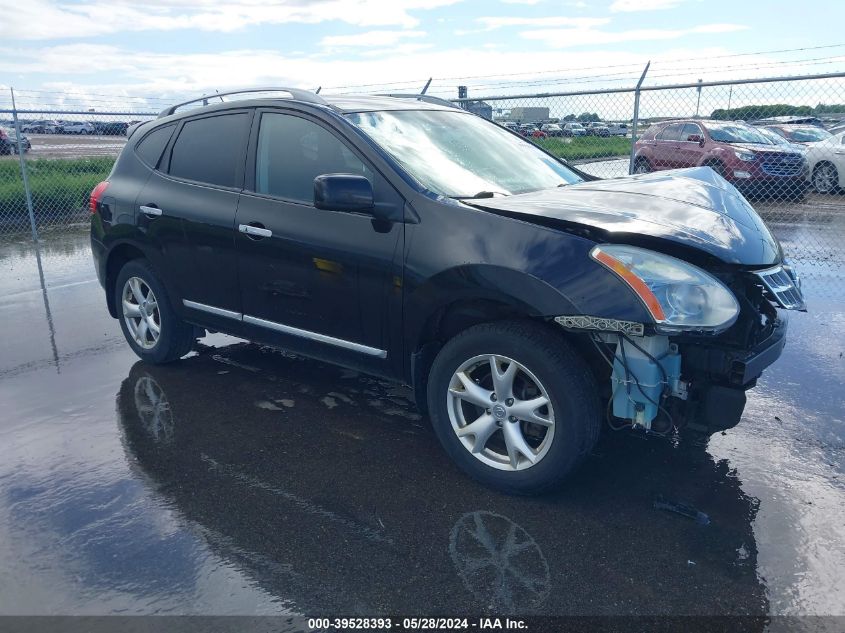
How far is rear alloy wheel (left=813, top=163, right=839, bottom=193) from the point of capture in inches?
577

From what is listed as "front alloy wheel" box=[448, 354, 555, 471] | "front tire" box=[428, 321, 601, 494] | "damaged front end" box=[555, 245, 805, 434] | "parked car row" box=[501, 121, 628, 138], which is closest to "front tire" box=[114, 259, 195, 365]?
"front tire" box=[428, 321, 601, 494]

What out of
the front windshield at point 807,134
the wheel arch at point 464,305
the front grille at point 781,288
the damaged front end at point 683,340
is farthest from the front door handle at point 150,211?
the front windshield at point 807,134

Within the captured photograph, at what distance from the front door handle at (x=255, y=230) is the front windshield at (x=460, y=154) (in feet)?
2.64

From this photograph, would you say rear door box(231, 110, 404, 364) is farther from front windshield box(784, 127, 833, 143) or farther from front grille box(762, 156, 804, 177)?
front windshield box(784, 127, 833, 143)

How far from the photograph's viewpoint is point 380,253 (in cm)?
369

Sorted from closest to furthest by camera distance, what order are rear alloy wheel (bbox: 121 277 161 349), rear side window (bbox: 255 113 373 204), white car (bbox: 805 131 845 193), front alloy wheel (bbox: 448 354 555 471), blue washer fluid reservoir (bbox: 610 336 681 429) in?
1. blue washer fluid reservoir (bbox: 610 336 681 429)
2. front alloy wheel (bbox: 448 354 555 471)
3. rear side window (bbox: 255 113 373 204)
4. rear alloy wheel (bbox: 121 277 161 349)
5. white car (bbox: 805 131 845 193)

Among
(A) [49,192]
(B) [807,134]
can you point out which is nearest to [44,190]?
(A) [49,192]

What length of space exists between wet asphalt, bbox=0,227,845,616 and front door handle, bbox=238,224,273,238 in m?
1.11

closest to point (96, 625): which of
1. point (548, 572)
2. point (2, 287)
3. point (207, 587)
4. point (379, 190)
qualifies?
point (207, 587)

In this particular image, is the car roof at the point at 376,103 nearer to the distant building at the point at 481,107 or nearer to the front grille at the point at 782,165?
the distant building at the point at 481,107

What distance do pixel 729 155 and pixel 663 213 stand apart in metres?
11.3

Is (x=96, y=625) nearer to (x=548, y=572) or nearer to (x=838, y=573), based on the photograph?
(x=548, y=572)

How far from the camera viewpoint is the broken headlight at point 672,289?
2939 mm

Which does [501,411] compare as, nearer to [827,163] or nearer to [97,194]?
[97,194]
